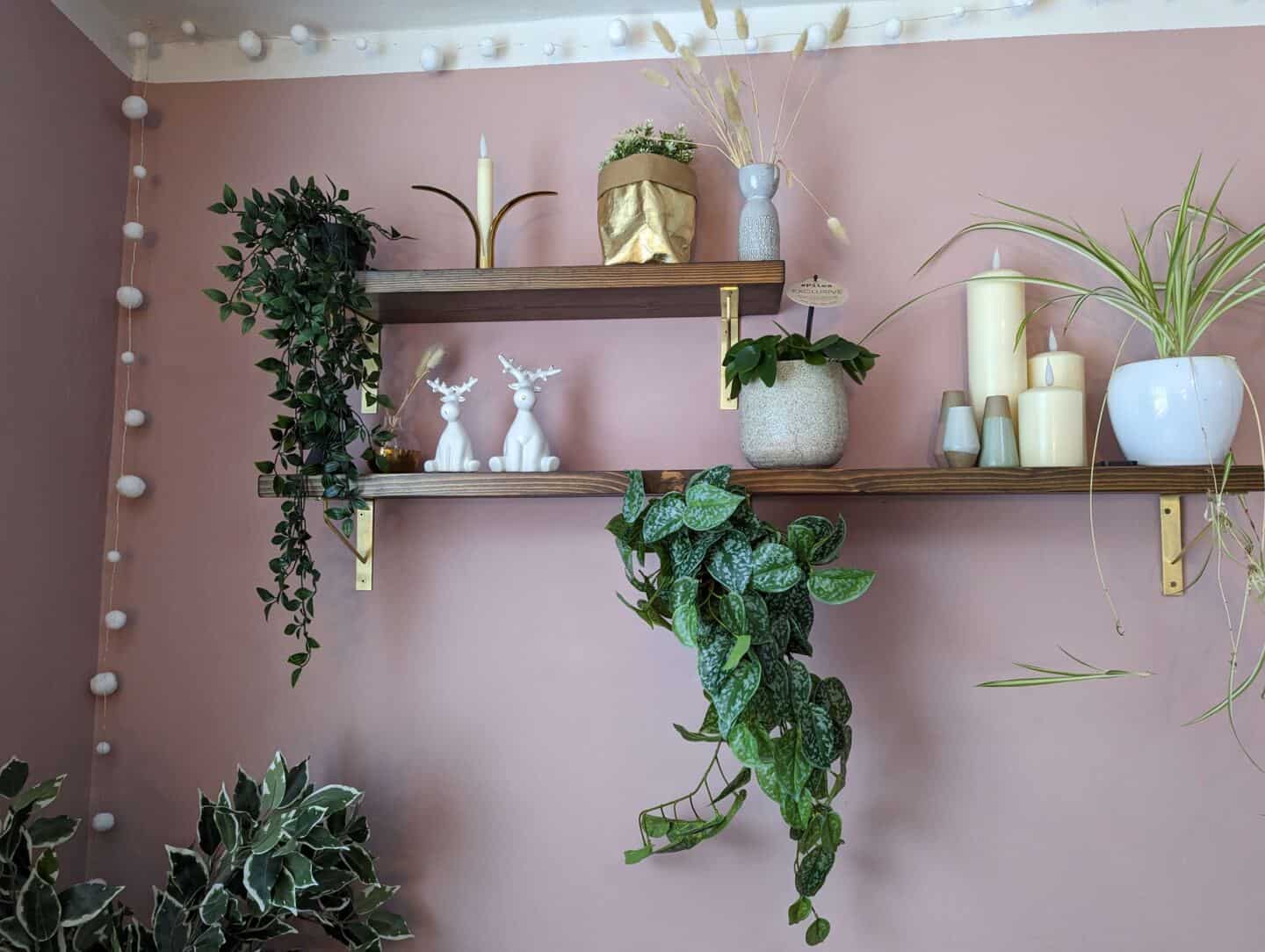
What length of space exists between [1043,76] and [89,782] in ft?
6.37

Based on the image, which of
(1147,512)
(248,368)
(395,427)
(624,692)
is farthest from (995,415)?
(248,368)

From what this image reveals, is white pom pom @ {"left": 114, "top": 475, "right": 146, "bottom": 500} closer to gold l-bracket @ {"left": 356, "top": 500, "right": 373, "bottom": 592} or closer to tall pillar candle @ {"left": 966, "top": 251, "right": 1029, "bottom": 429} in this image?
gold l-bracket @ {"left": 356, "top": 500, "right": 373, "bottom": 592}

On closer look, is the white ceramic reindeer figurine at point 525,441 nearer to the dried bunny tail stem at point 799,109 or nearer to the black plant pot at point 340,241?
the black plant pot at point 340,241

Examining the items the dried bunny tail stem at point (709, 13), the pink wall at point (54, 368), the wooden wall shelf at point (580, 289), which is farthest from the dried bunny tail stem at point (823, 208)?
the pink wall at point (54, 368)

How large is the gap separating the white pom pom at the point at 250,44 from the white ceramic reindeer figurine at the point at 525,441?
73 centimetres

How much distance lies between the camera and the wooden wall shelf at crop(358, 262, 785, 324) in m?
1.30

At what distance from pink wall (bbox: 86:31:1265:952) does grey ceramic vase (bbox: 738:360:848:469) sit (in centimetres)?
15

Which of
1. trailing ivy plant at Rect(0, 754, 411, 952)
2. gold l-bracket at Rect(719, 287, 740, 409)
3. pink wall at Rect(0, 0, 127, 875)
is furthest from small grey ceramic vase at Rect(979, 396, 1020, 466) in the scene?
pink wall at Rect(0, 0, 127, 875)

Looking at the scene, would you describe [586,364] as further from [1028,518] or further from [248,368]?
[1028,518]

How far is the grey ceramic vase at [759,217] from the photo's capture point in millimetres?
1317

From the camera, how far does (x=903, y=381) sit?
4.63 ft

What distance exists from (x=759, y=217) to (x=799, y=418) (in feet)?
1.05

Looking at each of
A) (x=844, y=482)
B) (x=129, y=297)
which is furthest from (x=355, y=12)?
(x=844, y=482)

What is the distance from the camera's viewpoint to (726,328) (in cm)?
140
